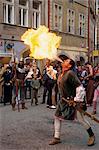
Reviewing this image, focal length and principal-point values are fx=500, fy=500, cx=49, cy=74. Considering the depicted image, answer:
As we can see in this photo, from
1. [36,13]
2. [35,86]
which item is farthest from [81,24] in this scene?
[35,86]

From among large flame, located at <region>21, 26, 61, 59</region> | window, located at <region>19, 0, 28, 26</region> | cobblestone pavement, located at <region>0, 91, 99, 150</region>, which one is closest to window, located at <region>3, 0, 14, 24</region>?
window, located at <region>19, 0, 28, 26</region>

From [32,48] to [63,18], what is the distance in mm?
25943

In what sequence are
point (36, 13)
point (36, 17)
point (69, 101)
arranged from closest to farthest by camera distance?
1. point (69, 101)
2. point (36, 13)
3. point (36, 17)

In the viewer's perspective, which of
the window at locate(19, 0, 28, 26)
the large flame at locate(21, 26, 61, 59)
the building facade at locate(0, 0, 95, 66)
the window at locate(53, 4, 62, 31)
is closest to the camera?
the large flame at locate(21, 26, 61, 59)

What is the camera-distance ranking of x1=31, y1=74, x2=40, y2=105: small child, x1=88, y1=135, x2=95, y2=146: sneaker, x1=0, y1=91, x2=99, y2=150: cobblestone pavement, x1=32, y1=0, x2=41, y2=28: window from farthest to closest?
x1=32, y1=0, x2=41, y2=28: window
x1=31, y1=74, x2=40, y2=105: small child
x1=88, y1=135, x2=95, y2=146: sneaker
x1=0, y1=91, x2=99, y2=150: cobblestone pavement

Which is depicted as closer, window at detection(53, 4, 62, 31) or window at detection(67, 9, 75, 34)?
window at detection(53, 4, 62, 31)

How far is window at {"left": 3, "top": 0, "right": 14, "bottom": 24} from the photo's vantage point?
29.0 m

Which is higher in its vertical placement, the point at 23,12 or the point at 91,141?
the point at 23,12

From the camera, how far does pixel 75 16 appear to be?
3891cm

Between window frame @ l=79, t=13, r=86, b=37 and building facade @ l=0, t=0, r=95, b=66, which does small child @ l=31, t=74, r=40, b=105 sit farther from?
window frame @ l=79, t=13, r=86, b=37

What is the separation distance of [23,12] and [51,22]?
341cm

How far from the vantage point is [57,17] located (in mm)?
35125

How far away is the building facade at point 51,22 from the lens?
28.6m

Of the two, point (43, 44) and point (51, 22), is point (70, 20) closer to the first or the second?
point (51, 22)
